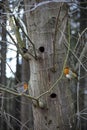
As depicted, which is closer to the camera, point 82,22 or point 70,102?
point 70,102

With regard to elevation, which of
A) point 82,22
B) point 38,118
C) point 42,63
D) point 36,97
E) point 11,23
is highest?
point 82,22

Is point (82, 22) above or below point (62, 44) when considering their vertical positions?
above

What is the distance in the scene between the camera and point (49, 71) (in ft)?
6.43

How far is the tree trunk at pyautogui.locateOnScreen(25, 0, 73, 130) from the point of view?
1931 mm

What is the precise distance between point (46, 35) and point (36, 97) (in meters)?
0.45

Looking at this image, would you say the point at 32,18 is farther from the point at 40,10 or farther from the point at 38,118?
the point at 38,118

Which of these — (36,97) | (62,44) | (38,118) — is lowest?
(38,118)

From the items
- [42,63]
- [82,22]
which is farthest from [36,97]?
[82,22]

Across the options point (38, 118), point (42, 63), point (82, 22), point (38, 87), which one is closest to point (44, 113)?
point (38, 118)

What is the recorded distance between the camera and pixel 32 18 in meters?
2.03

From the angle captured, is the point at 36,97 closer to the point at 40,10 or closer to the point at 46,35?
the point at 46,35

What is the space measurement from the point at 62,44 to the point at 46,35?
0.13 m

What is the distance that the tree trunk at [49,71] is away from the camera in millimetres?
1931

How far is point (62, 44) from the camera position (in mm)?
2002
